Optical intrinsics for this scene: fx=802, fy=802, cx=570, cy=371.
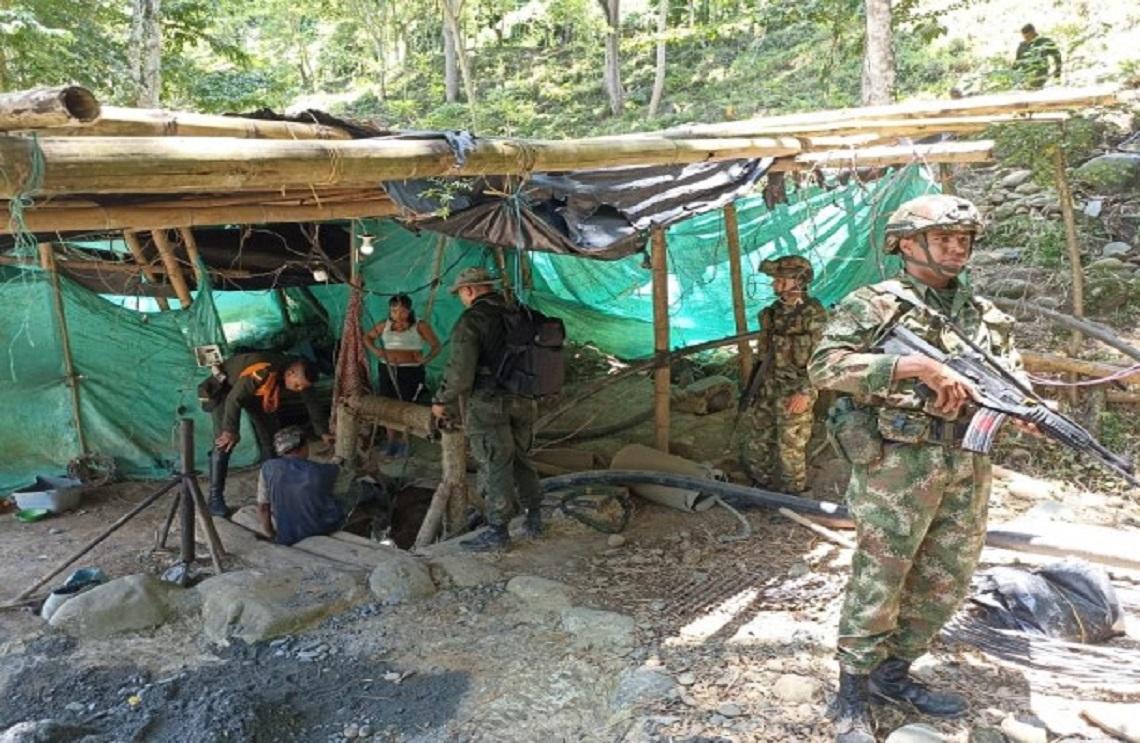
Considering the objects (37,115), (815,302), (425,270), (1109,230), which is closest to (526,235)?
(815,302)

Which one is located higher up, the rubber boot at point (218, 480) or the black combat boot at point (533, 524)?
the rubber boot at point (218, 480)

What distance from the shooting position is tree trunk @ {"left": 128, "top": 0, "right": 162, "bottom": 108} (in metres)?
9.02

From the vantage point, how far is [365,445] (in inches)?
268

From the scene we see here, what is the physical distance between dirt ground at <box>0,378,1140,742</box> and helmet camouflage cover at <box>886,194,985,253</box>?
1813mm

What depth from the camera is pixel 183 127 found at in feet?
9.58

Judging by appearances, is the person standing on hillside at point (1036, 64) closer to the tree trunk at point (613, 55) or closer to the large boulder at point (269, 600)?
the large boulder at point (269, 600)

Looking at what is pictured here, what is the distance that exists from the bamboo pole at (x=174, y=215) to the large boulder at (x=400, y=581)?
2262 millimetres

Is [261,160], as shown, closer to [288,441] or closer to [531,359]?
[531,359]

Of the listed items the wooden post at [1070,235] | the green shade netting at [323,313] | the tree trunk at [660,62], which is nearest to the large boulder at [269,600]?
the green shade netting at [323,313]

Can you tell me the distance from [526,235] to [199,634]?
8.88ft

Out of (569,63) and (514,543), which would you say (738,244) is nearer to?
(514,543)

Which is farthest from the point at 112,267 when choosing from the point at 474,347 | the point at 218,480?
the point at 474,347

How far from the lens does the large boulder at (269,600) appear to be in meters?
4.12

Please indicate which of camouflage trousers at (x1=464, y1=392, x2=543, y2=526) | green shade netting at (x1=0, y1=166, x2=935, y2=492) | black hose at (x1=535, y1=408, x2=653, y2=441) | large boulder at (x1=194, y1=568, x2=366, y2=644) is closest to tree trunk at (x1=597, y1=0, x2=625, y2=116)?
green shade netting at (x1=0, y1=166, x2=935, y2=492)
